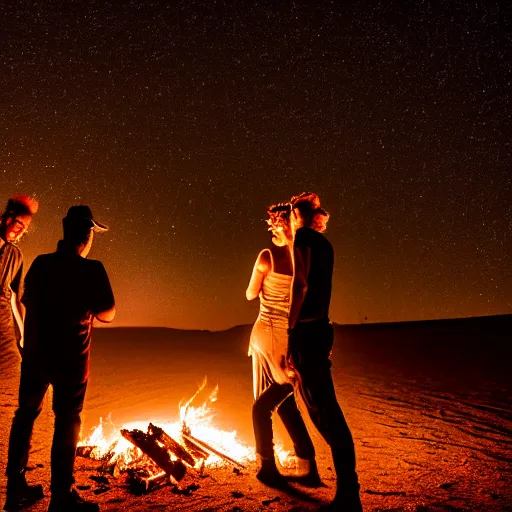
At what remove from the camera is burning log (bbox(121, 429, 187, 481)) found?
3965 mm

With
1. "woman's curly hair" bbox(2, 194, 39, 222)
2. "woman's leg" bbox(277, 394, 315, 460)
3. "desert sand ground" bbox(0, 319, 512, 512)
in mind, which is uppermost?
"woman's curly hair" bbox(2, 194, 39, 222)

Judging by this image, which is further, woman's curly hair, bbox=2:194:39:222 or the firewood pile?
woman's curly hair, bbox=2:194:39:222

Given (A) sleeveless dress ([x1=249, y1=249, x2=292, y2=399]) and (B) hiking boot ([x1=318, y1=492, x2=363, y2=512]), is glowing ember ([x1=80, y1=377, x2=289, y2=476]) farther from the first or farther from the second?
(B) hiking boot ([x1=318, y1=492, x2=363, y2=512])

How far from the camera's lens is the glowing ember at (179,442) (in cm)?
419

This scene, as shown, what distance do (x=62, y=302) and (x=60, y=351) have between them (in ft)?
1.12

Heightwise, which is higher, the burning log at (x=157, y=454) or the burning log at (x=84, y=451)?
the burning log at (x=157, y=454)

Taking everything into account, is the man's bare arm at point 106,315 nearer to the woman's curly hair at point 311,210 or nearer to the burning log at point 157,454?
the burning log at point 157,454

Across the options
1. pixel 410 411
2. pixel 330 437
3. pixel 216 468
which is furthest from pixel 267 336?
pixel 410 411

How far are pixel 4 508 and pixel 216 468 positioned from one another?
1.81 meters

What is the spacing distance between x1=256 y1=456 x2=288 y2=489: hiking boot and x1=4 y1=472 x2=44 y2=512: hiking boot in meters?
1.84

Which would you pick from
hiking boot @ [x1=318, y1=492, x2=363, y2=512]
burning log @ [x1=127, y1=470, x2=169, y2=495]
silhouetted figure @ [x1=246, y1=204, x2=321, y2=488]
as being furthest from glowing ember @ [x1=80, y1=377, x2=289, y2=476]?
hiking boot @ [x1=318, y1=492, x2=363, y2=512]

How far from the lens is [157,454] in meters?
4.04

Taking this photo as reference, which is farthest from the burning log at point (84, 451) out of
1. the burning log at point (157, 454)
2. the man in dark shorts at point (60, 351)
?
the man in dark shorts at point (60, 351)

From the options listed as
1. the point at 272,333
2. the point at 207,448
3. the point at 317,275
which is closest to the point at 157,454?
the point at 207,448
